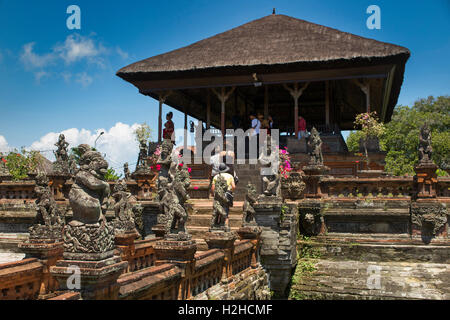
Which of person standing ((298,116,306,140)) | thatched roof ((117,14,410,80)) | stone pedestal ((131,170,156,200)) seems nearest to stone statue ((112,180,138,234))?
stone pedestal ((131,170,156,200))

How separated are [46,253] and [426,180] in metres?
9.33

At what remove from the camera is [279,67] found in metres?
19.1

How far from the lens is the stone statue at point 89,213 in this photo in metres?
4.28

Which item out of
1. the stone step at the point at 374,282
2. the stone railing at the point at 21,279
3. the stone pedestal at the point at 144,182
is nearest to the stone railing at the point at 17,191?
the stone pedestal at the point at 144,182

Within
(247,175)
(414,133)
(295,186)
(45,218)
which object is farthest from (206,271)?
(414,133)

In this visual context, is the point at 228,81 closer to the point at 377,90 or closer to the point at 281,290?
the point at 377,90

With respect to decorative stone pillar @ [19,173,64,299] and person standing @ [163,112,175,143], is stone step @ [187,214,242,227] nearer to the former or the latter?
decorative stone pillar @ [19,173,64,299]

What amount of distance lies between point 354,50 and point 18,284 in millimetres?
16640

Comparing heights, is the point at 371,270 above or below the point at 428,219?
below

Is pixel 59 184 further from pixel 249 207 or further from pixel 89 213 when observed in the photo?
pixel 89 213

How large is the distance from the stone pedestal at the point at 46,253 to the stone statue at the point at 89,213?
2.53 m

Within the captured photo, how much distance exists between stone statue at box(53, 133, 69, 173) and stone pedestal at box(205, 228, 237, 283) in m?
7.73
